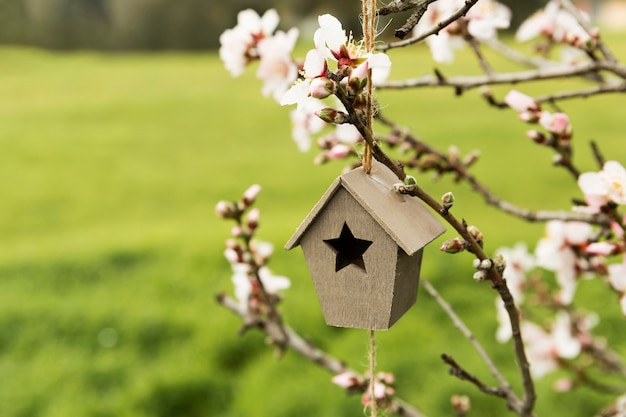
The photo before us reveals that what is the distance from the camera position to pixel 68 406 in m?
1.93

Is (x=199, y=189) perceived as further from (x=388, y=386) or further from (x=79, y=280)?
(x=388, y=386)

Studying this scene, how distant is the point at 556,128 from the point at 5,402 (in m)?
1.82

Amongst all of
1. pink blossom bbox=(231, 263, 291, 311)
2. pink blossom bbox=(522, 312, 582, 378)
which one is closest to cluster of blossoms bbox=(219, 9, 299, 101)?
pink blossom bbox=(231, 263, 291, 311)

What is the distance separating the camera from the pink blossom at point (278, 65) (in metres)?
0.77

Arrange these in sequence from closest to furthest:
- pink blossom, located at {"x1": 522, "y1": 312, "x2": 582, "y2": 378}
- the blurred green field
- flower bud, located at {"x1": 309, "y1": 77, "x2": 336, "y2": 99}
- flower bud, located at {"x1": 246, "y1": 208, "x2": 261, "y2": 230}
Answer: flower bud, located at {"x1": 309, "y1": 77, "x2": 336, "y2": 99} → flower bud, located at {"x1": 246, "y1": 208, "x2": 261, "y2": 230} → pink blossom, located at {"x1": 522, "y1": 312, "x2": 582, "y2": 378} → the blurred green field

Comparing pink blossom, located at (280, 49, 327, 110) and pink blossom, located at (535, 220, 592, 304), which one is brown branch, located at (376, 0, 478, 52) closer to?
pink blossom, located at (280, 49, 327, 110)

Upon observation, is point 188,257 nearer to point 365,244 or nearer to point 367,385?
point 367,385

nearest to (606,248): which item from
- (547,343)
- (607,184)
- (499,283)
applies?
(607,184)

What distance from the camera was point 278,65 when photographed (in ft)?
2.54

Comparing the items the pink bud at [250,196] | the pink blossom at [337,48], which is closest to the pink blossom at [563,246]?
the pink bud at [250,196]

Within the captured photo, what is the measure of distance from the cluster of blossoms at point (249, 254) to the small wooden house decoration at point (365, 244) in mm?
160

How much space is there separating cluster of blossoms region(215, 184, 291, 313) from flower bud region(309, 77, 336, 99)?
29 centimetres

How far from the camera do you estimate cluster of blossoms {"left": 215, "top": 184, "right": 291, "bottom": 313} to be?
696mm

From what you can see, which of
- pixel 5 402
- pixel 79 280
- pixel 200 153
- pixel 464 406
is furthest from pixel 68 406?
pixel 200 153
